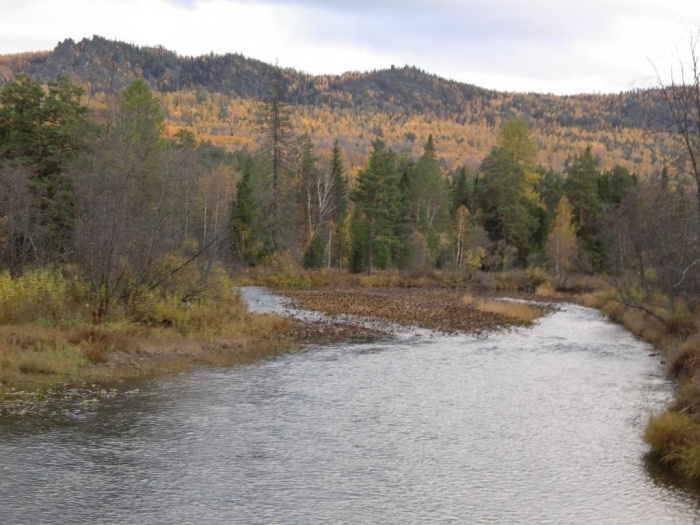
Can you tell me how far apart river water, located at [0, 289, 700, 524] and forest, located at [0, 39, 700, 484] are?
2384 mm

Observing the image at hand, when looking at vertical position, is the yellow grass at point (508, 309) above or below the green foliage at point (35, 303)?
below

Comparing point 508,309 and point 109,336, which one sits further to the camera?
point 508,309

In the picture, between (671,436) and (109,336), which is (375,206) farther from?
(671,436)

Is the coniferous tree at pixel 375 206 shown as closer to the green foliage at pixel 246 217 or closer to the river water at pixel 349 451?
the green foliage at pixel 246 217

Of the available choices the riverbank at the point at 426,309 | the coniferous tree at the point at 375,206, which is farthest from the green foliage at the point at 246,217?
the riverbank at the point at 426,309

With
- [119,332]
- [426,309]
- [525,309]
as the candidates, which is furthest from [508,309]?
[119,332]

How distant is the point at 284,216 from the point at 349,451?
4827 cm

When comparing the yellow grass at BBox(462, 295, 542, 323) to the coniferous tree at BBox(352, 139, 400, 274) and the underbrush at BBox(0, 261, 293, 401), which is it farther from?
the coniferous tree at BBox(352, 139, 400, 274)

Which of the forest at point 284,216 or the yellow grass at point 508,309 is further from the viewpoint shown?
the yellow grass at point 508,309

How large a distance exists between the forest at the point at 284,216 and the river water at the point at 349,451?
2.38 m

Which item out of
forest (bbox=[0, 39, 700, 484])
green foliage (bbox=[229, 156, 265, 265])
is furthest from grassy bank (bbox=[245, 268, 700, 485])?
green foliage (bbox=[229, 156, 265, 265])

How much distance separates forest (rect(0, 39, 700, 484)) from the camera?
2523cm

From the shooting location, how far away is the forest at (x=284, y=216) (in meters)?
25.2

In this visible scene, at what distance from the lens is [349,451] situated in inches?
550
